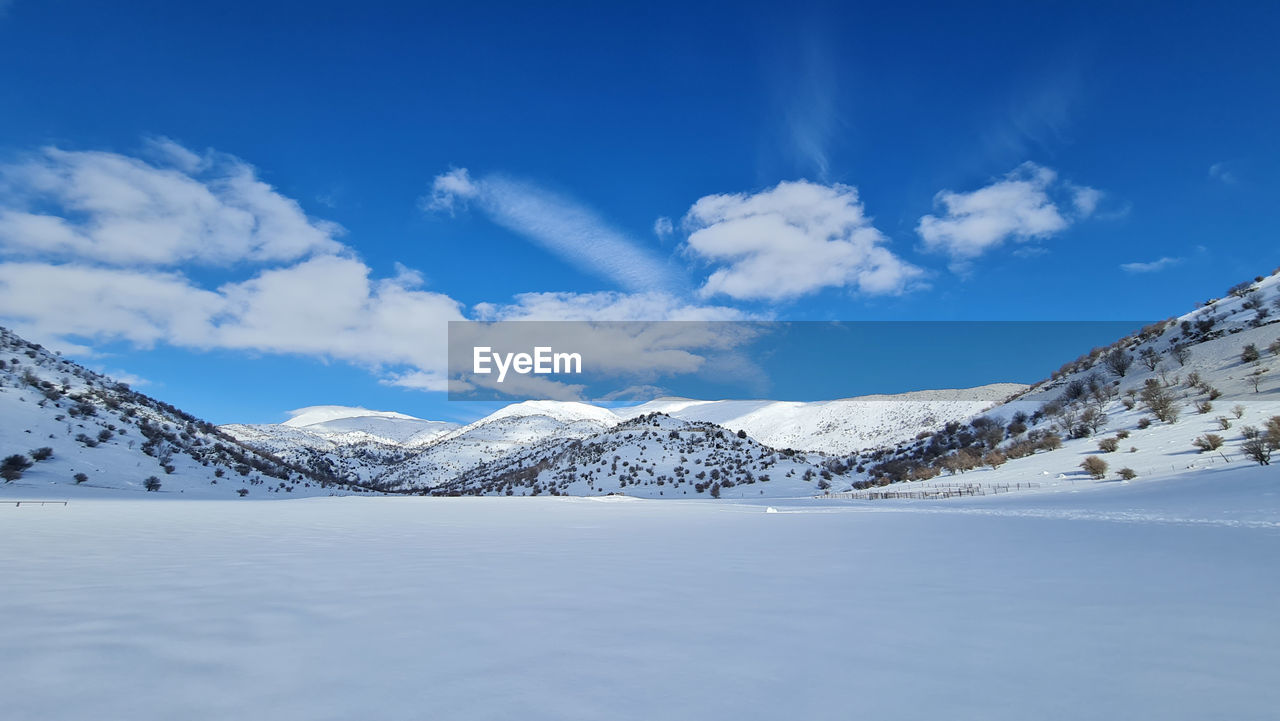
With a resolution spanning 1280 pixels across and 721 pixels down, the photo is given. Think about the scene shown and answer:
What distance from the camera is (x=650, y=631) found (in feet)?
13.1

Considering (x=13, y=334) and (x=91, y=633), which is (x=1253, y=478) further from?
(x=13, y=334)

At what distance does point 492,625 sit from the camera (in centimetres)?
414

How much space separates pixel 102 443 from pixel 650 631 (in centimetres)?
3731

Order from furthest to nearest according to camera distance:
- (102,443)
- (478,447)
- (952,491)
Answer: (478,447) < (102,443) < (952,491)

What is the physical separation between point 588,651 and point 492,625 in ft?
3.19

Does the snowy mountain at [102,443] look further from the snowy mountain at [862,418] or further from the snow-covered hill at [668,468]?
the snowy mountain at [862,418]

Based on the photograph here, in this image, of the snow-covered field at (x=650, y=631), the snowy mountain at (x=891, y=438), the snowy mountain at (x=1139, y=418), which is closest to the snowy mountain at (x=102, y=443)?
the snowy mountain at (x=891, y=438)

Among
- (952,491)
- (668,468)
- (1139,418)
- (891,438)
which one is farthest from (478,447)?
(1139,418)

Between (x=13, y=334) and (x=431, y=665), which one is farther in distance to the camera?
(x=13, y=334)

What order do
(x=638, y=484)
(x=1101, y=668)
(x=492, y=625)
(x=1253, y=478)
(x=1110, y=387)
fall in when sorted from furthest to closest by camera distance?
(x=638, y=484) → (x=1110, y=387) → (x=1253, y=478) → (x=492, y=625) → (x=1101, y=668)

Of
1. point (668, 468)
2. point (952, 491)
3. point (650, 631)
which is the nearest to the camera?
point (650, 631)

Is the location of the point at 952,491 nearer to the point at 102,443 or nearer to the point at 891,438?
the point at 102,443

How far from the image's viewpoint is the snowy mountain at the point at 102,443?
25.1 metres

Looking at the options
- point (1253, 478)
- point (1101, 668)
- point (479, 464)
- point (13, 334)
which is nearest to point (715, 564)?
point (1101, 668)
